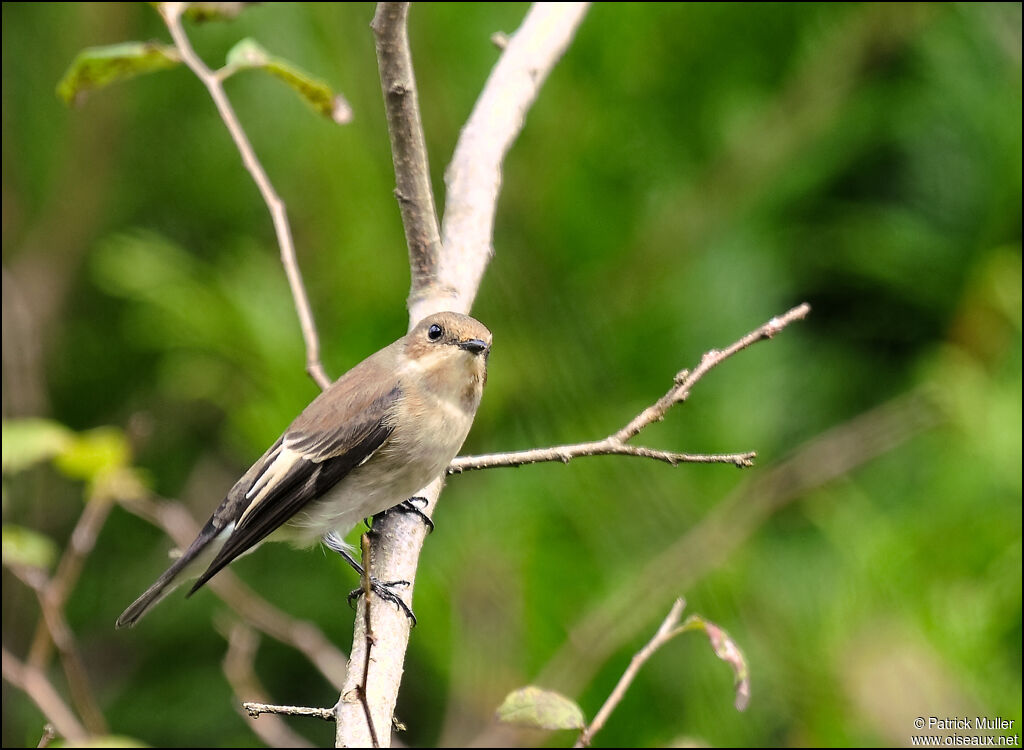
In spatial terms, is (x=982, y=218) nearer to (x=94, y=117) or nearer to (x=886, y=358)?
(x=886, y=358)

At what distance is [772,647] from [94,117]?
3.08m

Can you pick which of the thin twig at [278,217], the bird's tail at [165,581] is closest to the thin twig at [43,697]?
the bird's tail at [165,581]

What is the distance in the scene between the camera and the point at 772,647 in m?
2.61

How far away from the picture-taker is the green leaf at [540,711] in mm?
1761

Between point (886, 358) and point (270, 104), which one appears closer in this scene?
point (886, 358)

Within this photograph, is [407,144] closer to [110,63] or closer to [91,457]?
[110,63]

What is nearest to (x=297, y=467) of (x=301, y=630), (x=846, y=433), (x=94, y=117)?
(x=301, y=630)

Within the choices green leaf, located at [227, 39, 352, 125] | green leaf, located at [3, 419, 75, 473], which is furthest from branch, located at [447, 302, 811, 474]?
green leaf, located at [3, 419, 75, 473]

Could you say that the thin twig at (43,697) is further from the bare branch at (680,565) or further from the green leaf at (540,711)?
the green leaf at (540,711)

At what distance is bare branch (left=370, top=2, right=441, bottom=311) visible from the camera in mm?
2199

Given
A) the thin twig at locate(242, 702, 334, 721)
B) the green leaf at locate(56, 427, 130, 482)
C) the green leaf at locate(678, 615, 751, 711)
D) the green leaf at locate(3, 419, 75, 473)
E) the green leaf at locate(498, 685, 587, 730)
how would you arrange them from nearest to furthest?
1. the thin twig at locate(242, 702, 334, 721)
2. the green leaf at locate(498, 685, 587, 730)
3. the green leaf at locate(678, 615, 751, 711)
4. the green leaf at locate(3, 419, 75, 473)
5. the green leaf at locate(56, 427, 130, 482)

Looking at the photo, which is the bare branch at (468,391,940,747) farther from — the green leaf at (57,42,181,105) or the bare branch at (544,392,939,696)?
the green leaf at (57,42,181,105)

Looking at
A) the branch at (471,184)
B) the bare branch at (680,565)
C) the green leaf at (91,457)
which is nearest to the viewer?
the branch at (471,184)

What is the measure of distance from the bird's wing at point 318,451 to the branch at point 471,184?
198 millimetres
